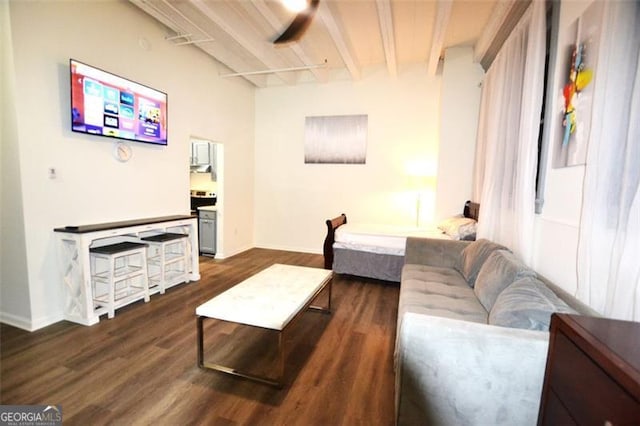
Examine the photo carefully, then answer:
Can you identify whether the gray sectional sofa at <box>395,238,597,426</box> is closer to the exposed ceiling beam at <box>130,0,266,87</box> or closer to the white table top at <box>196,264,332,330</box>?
the white table top at <box>196,264,332,330</box>

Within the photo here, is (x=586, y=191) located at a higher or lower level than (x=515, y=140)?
lower

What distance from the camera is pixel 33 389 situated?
5.55 ft

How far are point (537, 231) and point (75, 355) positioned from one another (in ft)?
11.6

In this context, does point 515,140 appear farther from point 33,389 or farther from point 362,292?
point 33,389

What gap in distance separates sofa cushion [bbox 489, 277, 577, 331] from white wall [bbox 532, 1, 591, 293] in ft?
0.98

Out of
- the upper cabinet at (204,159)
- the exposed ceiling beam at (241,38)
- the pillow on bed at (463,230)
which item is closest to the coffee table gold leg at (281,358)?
the pillow on bed at (463,230)

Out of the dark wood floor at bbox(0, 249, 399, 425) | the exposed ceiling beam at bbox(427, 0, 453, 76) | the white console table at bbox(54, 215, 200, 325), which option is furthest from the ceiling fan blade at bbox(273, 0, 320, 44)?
the dark wood floor at bbox(0, 249, 399, 425)

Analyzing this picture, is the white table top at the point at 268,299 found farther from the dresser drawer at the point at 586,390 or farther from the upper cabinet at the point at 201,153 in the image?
the upper cabinet at the point at 201,153

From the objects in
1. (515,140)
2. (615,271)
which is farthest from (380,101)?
(615,271)

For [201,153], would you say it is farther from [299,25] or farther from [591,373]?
[591,373]

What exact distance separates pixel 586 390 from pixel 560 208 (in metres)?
1.37

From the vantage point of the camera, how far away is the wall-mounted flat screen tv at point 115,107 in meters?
2.52

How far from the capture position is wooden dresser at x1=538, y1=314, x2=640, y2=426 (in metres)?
0.71

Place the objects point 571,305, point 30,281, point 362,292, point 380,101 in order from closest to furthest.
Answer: point 571,305, point 30,281, point 362,292, point 380,101
